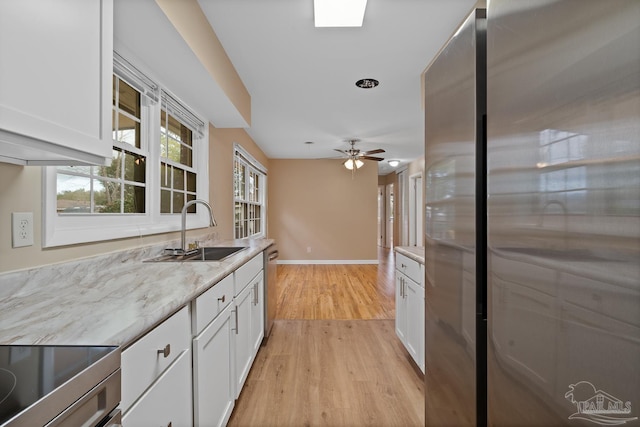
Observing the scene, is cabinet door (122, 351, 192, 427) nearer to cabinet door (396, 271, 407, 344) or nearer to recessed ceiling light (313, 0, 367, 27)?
cabinet door (396, 271, 407, 344)

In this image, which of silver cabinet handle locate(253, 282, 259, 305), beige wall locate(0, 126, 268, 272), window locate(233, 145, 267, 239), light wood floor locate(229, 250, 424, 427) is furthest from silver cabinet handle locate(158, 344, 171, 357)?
window locate(233, 145, 267, 239)

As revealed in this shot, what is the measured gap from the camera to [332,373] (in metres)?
2.21

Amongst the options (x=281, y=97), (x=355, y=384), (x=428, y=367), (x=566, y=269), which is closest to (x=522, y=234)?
(x=566, y=269)

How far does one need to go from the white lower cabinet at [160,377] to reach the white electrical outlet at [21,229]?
649mm

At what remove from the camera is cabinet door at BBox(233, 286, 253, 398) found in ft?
5.75

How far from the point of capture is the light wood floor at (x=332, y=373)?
69.5 inches

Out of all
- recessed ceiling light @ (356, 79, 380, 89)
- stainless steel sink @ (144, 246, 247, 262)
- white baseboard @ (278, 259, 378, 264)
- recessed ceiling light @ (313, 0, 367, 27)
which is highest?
recessed ceiling light @ (356, 79, 380, 89)

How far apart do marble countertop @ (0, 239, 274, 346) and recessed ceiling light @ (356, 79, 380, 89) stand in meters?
2.27

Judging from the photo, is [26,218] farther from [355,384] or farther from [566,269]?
[355,384]

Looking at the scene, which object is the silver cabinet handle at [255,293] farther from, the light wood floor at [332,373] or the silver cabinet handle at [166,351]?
the silver cabinet handle at [166,351]

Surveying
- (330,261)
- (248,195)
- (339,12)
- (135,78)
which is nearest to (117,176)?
(135,78)

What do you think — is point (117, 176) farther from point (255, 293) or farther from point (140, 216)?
point (255, 293)

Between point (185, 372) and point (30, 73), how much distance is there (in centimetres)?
104

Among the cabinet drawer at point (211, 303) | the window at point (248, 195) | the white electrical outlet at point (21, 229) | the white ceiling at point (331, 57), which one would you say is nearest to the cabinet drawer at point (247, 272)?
the cabinet drawer at point (211, 303)
